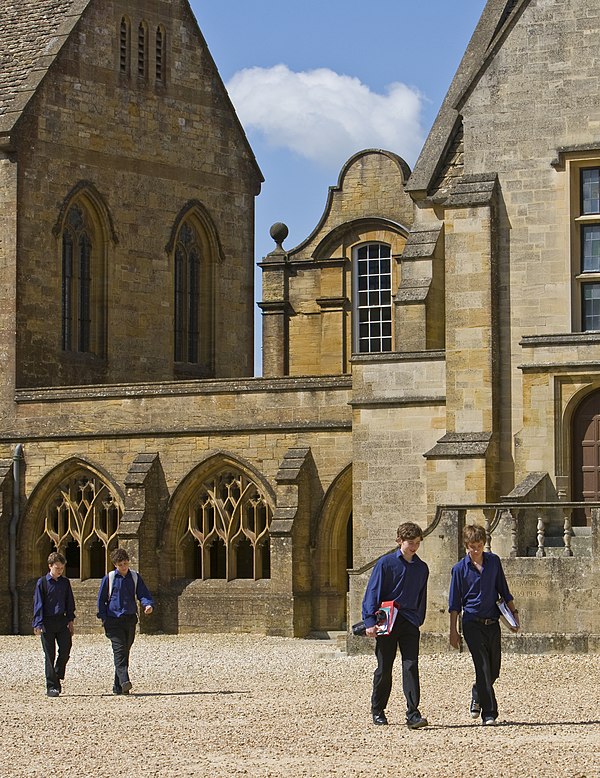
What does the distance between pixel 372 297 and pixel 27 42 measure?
29.3ft

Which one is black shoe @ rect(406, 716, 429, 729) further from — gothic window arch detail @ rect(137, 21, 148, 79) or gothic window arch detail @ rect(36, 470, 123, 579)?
gothic window arch detail @ rect(137, 21, 148, 79)

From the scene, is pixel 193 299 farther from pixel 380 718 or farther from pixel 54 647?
pixel 380 718

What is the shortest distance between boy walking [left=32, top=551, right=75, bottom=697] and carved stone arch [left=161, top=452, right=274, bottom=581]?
465 inches

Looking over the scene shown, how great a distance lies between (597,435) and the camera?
2728 cm

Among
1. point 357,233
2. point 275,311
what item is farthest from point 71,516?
point 357,233

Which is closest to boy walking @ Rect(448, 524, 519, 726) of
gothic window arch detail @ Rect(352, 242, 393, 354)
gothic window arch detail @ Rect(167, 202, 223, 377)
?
gothic window arch detail @ Rect(352, 242, 393, 354)

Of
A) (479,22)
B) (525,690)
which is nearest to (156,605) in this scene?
(479,22)

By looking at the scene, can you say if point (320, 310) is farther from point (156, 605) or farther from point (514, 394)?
point (514, 394)

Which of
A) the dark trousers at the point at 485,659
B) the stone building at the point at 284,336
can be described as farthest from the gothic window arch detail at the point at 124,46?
the dark trousers at the point at 485,659

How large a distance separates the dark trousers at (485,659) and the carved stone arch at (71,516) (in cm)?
1768

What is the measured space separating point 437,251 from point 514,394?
4.06 m

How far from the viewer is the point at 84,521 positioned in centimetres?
3428

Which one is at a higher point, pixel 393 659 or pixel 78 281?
pixel 78 281

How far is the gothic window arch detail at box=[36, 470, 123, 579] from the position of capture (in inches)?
1345
